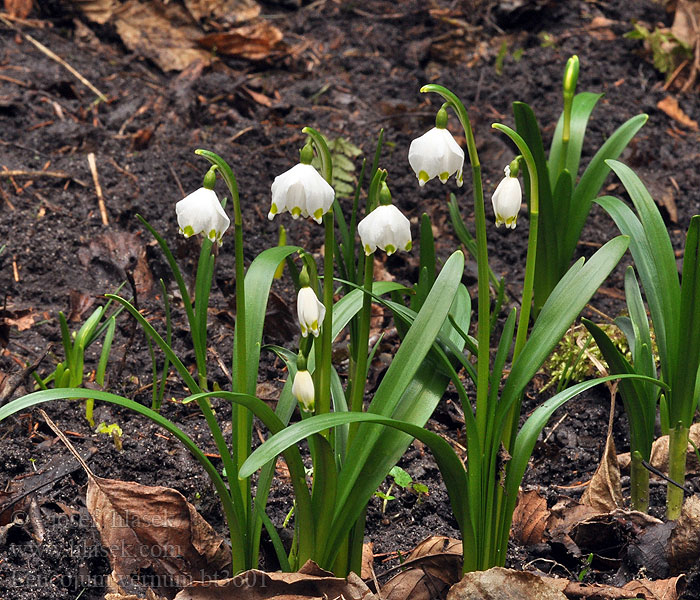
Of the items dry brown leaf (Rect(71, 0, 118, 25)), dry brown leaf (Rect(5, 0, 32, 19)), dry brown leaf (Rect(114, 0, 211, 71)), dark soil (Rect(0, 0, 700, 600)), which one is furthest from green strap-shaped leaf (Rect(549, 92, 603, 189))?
dry brown leaf (Rect(5, 0, 32, 19))

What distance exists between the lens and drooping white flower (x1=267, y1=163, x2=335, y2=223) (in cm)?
150

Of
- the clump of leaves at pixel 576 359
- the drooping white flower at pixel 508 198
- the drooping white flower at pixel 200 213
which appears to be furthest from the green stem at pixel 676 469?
the drooping white flower at pixel 200 213

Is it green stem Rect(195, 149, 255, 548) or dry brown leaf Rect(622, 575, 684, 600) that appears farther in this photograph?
dry brown leaf Rect(622, 575, 684, 600)

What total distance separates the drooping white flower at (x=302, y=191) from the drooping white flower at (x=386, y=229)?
98 mm

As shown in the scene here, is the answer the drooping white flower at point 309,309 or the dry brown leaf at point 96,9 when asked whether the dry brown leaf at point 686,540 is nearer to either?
the drooping white flower at point 309,309

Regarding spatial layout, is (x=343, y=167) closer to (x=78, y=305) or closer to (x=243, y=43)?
(x=78, y=305)

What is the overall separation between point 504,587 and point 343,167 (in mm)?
2343

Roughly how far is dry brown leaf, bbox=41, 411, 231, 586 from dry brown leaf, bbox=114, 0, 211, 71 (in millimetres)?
3330

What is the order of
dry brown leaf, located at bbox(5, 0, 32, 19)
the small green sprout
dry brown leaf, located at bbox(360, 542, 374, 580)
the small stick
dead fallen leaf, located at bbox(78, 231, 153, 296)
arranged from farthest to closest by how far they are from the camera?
dry brown leaf, located at bbox(5, 0, 32, 19)
the small stick
dead fallen leaf, located at bbox(78, 231, 153, 296)
the small green sprout
dry brown leaf, located at bbox(360, 542, 374, 580)

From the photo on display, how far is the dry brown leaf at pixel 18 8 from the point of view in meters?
4.86

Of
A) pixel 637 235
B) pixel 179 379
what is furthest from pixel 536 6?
pixel 179 379

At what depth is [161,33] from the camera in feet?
16.2

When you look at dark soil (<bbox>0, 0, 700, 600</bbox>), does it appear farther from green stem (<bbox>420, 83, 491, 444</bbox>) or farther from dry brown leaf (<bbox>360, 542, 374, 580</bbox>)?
green stem (<bbox>420, 83, 491, 444</bbox>)

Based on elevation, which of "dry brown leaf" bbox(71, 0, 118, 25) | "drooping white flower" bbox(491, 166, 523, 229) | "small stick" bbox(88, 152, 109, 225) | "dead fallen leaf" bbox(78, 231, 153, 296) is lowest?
"dead fallen leaf" bbox(78, 231, 153, 296)
